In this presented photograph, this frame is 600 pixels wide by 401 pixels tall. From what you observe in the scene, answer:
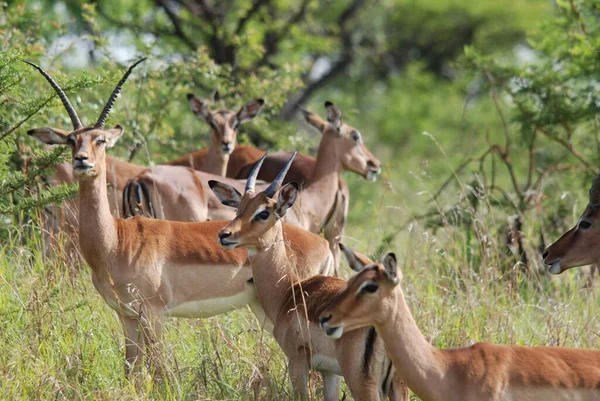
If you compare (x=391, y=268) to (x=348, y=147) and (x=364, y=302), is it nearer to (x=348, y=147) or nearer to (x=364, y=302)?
(x=364, y=302)

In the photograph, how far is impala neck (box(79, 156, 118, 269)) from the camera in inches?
241

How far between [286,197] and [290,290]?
50cm

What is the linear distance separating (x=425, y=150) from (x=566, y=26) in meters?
12.3

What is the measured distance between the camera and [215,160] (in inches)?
401

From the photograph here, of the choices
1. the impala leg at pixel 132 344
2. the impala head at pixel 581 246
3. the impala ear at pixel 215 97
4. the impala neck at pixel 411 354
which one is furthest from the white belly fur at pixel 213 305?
the impala ear at pixel 215 97

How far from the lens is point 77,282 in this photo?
6969 millimetres

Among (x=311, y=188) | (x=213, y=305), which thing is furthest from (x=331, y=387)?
(x=311, y=188)

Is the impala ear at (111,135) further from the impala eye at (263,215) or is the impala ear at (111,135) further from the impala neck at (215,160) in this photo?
the impala neck at (215,160)

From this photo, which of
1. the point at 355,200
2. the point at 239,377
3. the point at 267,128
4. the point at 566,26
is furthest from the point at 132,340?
the point at 355,200

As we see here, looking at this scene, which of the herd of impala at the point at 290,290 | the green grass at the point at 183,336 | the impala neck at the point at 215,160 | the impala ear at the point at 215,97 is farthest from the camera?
the impala ear at the point at 215,97

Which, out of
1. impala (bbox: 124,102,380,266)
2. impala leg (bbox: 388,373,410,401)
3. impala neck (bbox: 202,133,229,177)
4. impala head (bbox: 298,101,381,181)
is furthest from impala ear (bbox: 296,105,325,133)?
impala leg (bbox: 388,373,410,401)

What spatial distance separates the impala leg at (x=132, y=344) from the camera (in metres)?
5.80

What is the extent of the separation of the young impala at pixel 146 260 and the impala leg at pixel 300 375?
0.91m

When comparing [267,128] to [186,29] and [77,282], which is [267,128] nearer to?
[186,29]
